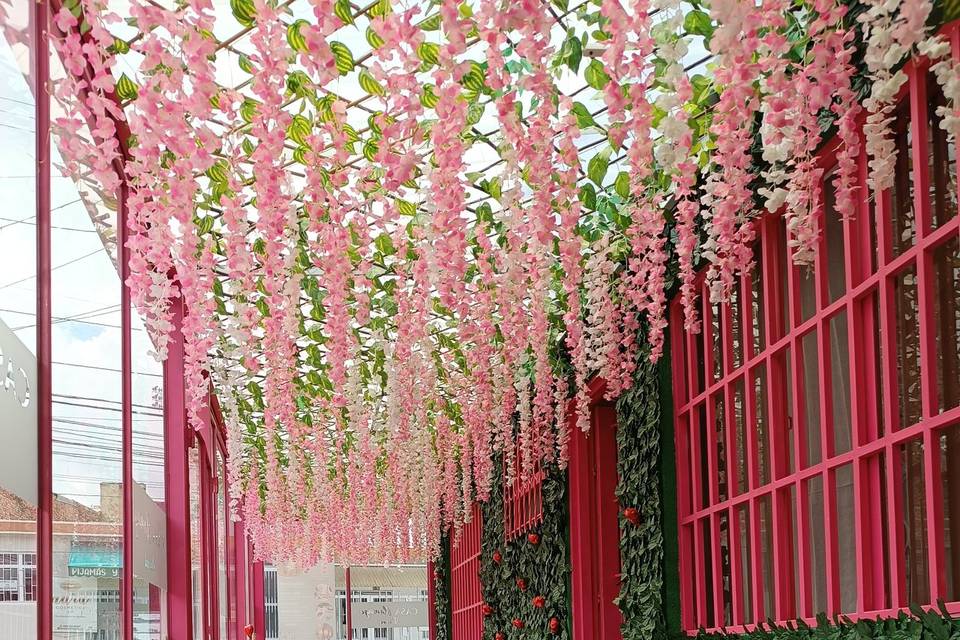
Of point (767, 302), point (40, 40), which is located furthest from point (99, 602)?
point (767, 302)

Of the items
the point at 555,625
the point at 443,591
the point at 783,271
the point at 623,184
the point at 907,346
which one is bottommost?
the point at 443,591

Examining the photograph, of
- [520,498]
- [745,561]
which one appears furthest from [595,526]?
[745,561]

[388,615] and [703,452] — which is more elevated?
[703,452]

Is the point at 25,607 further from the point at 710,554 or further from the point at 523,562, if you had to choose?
the point at 523,562

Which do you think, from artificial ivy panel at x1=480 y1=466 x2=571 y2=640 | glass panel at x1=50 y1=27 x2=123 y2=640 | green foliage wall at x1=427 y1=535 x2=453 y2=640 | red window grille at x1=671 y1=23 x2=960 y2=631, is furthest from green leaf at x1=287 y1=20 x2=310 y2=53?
green foliage wall at x1=427 y1=535 x2=453 y2=640

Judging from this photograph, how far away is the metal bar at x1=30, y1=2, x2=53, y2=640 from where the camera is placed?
10.0 ft

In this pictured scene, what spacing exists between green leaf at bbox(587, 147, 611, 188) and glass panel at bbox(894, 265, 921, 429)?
1.98 m

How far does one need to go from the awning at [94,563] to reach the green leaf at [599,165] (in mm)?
2428

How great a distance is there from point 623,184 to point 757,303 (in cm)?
109

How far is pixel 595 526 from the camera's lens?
6582 mm

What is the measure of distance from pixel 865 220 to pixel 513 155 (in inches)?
41.3

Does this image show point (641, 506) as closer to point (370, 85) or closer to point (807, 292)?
point (807, 292)

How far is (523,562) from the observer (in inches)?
323

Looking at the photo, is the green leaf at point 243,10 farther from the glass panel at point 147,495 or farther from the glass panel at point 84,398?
the glass panel at point 147,495
